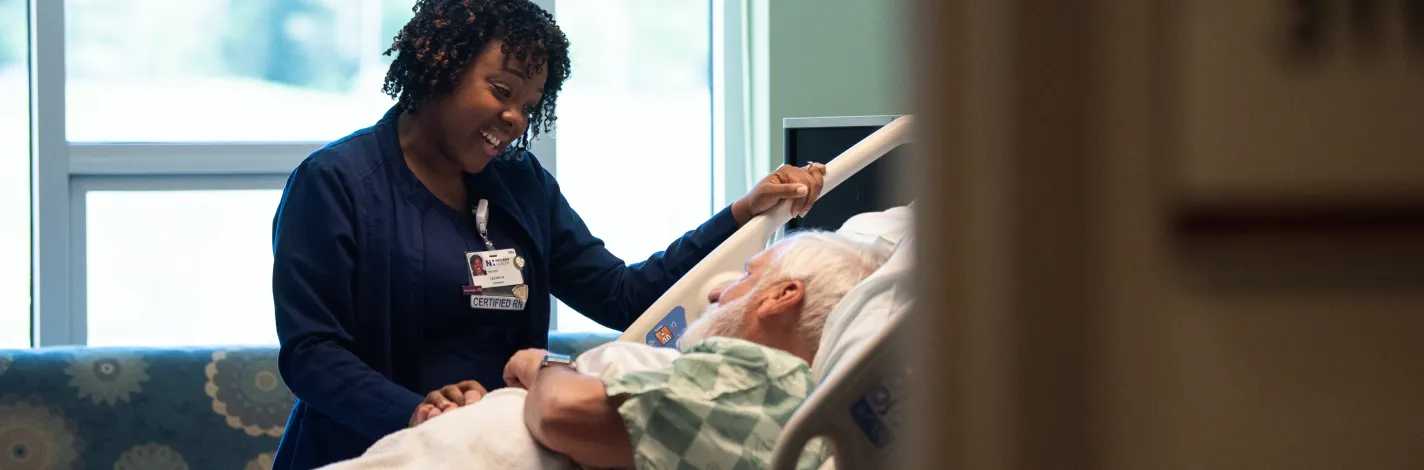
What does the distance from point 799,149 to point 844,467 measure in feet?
5.54

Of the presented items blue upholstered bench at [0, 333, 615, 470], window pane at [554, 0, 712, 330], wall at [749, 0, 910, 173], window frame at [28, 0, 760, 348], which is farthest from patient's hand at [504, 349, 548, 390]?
window pane at [554, 0, 712, 330]

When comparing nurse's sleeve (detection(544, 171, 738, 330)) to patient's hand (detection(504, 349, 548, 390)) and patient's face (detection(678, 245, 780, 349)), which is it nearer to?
patient's face (detection(678, 245, 780, 349))

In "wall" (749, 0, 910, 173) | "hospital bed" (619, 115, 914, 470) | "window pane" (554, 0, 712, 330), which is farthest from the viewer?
"window pane" (554, 0, 712, 330)

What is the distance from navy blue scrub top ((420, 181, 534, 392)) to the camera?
175 cm

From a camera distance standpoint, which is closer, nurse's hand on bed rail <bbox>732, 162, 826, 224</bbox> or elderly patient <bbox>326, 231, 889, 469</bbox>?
elderly patient <bbox>326, 231, 889, 469</bbox>

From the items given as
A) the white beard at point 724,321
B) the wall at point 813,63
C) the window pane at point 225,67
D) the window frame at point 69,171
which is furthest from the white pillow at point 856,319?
the window pane at point 225,67

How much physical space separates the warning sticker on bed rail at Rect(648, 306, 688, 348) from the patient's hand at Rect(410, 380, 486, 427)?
1.18 ft

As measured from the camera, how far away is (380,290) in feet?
5.53

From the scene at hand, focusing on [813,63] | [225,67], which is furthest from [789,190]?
[225,67]

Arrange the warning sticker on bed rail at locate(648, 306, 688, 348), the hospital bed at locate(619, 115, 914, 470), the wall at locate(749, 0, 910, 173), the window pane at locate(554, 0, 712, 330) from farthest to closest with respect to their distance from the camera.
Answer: the window pane at locate(554, 0, 712, 330) < the wall at locate(749, 0, 910, 173) < the warning sticker on bed rail at locate(648, 306, 688, 348) < the hospital bed at locate(619, 115, 914, 470)

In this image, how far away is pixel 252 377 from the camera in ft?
9.95

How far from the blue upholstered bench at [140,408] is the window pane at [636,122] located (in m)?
1.11

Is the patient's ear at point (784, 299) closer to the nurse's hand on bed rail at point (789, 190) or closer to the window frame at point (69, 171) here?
the nurse's hand on bed rail at point (789, 190)

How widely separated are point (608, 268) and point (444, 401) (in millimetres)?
580
